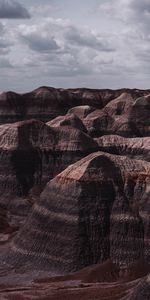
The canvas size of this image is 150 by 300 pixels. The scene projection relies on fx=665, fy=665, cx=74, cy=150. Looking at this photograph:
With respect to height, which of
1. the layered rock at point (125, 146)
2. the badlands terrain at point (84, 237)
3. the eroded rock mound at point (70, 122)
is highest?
the eroded rock mound at point (70, 122)

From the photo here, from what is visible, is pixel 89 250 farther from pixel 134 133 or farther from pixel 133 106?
pixel 133 106

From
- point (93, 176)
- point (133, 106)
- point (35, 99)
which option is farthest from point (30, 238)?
point (35, 99)

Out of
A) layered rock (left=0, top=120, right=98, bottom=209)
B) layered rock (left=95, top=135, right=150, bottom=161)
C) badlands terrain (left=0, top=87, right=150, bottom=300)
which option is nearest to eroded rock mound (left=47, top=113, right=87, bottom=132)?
layered rock (left=95, top=135, right=150, bottom=161)

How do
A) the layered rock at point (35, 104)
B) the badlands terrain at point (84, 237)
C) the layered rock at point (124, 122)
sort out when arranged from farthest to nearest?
the layered rock at point (35, 104)
the layered rock at point (124, 122)
the badlands terrain at point (84, 237)

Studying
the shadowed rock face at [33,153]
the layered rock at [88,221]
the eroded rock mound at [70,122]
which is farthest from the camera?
the eroded rock mound at [70,122]

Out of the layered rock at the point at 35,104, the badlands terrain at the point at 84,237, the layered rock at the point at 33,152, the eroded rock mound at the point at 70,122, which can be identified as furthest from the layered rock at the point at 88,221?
the layered rock at the point at 35,104

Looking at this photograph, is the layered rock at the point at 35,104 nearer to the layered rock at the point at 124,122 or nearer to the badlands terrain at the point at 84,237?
the layered rock at the point at 124,122

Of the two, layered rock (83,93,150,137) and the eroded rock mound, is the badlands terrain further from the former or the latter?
layered rock (83,93,150,137)

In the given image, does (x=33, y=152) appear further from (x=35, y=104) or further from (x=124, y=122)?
(x=35, y=104)
